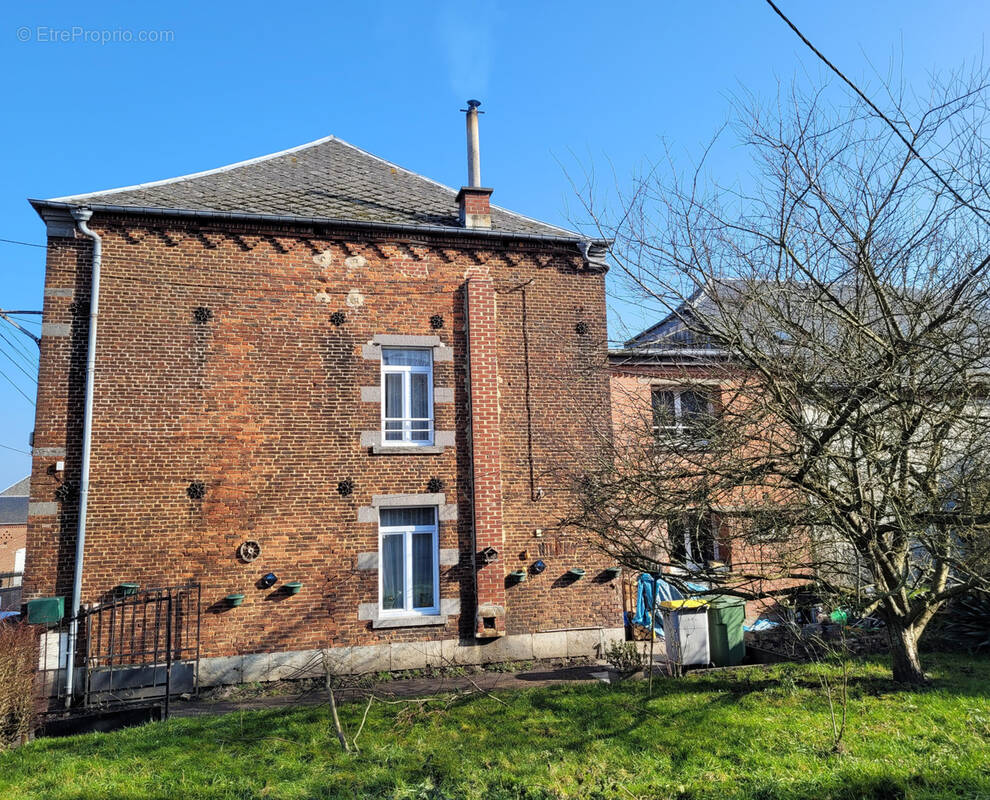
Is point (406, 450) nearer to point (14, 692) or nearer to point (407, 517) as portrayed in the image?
point (407, 517)

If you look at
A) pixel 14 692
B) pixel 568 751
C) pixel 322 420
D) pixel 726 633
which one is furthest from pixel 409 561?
pixel 14 692

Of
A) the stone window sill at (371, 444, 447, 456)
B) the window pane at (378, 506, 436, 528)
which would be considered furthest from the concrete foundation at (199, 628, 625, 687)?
the stone window sill at (371, 444, 447, 456)

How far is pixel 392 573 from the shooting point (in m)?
10.8

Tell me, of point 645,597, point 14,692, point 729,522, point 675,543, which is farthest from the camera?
point 645,597

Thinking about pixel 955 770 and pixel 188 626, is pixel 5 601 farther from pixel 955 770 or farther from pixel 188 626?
pixel 955 770

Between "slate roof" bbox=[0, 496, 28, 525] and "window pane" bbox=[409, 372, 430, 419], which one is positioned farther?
"slate roof" bbox=[0, 496, 28, 525]

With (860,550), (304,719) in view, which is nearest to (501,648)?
(304,719)

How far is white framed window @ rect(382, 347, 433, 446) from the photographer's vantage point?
1116 cm

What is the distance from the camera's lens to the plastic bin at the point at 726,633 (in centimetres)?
972

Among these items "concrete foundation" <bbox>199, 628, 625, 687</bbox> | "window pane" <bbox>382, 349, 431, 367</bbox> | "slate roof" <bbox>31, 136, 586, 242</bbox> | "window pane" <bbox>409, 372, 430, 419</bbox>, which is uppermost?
"slate roof" <bbox>31, 136, 586, 242</bbox>

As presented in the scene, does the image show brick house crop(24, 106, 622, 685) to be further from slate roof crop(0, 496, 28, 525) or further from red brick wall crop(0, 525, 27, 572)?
red brick wall crop(0, 525, 27, 572)

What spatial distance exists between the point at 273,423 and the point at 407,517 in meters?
2.66

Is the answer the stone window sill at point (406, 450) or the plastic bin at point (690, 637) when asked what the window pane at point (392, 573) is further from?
the plastic bin at point (690, 637)

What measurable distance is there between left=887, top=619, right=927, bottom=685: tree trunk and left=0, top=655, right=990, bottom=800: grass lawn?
0.63 ft
